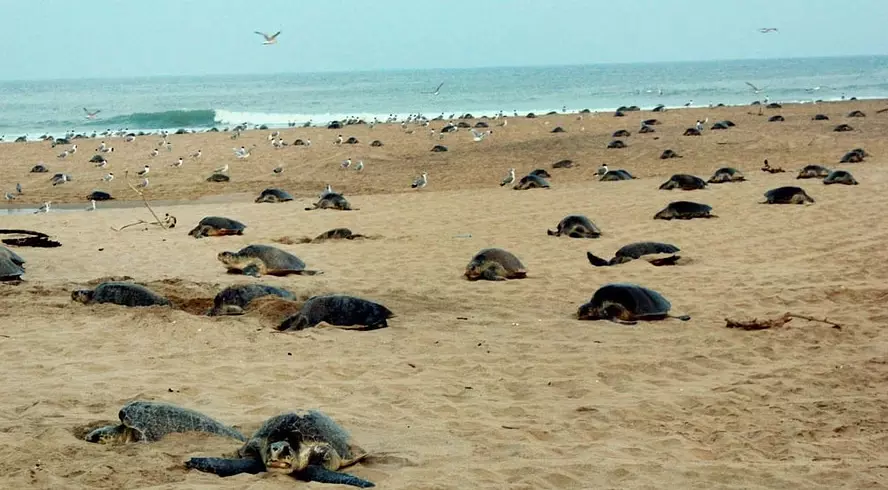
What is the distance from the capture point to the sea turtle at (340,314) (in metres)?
8.73

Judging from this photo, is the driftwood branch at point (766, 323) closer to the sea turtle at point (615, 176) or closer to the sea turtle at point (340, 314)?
the sea turtle at point (340, 314)

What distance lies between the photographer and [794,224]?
45.2ft

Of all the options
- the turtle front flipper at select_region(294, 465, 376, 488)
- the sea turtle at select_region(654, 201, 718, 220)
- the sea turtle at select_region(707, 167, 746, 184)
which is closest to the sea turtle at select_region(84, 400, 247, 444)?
the turtle front flipper at select_region(294, 465, 376, 488)

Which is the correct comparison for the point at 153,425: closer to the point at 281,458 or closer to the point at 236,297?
the point at 281,458

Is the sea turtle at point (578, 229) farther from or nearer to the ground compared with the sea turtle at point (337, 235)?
farther from the ground

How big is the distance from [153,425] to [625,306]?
4657 millimetres

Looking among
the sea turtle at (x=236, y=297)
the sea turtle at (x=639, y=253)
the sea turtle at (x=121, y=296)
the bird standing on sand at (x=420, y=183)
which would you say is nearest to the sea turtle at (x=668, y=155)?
the bird standing on sand at (x=420, y=183)

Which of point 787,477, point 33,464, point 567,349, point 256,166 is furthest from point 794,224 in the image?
point 256,166

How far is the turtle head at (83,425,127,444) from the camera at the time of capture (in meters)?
5.46

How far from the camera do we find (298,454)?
507 cm

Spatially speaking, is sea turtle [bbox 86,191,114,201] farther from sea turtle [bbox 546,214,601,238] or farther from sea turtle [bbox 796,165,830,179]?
sea turtle [bbox 796,165,830,179]

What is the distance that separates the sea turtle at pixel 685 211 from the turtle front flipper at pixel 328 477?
414 inches

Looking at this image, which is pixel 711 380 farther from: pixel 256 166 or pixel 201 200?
pixel 256 166

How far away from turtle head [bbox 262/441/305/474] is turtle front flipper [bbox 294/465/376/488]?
0.05m
